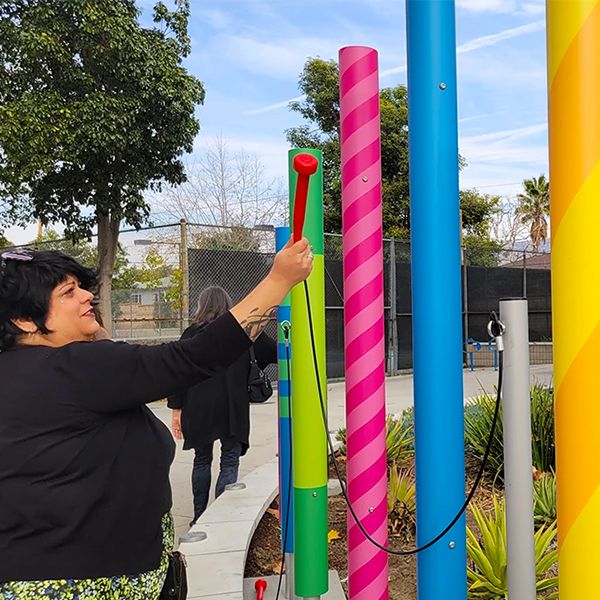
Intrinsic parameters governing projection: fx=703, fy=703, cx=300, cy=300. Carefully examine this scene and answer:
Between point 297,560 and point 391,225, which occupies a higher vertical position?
point 391,225

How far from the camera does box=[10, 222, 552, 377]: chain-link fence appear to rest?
41.3 feet

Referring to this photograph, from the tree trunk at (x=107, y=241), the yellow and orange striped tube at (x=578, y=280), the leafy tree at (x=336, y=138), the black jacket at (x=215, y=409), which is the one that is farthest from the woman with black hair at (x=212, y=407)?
the leafy tree at (x=336, y=138)

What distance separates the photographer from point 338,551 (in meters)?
4.39

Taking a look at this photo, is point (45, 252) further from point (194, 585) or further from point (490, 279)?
point (490, 279)

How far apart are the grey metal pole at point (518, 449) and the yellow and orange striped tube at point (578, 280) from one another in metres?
0.65

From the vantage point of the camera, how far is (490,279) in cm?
1916

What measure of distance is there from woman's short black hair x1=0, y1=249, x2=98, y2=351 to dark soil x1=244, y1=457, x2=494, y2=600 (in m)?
2.52

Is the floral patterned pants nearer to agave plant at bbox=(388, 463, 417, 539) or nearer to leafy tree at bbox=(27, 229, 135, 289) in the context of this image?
agave plant at bbox=(388, 463, 417, 539)

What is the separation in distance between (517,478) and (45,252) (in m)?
1.65

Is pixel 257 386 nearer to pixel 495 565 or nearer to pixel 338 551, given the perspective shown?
pixel 338 551

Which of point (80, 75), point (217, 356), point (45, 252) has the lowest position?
point (217, 356)

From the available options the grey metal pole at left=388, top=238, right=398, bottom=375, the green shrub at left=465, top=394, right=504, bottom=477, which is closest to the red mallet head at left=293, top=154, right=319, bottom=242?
the green shrub at left=465, top=394, right=504, bottom=477

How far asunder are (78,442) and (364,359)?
1.35 meters

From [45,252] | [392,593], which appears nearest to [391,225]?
[392,593]
